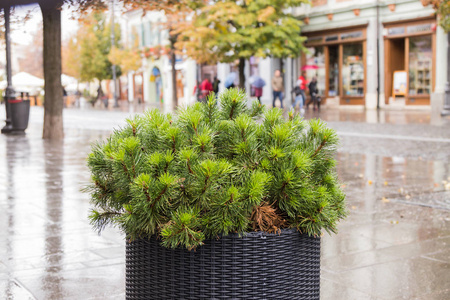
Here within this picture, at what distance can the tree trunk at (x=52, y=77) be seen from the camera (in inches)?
624

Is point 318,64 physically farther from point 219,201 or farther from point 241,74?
point 219,201

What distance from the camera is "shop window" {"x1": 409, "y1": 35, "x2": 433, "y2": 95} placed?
30938mm

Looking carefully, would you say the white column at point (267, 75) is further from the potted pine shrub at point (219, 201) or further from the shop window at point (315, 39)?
the potted pine shrub at point (219, 201)

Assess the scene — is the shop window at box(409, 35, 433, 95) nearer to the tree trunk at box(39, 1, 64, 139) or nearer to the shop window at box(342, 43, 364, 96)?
the shop window at box(342, 43, 364, 96)

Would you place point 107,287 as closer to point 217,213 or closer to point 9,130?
point 217,213

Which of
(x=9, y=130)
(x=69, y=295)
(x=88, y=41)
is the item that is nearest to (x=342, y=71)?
(x=9, y=130)

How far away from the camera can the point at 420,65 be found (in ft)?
103

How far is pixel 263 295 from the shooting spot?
8.66ft

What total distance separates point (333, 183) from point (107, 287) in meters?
2.00

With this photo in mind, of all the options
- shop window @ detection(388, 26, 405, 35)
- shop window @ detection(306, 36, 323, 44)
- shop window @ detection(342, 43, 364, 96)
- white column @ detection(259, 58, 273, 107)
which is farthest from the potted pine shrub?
white column @ detection(259, 58, 273, 107)

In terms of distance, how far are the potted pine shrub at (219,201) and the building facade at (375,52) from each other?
26121mm

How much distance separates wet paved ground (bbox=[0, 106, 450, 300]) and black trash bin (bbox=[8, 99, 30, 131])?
8.41 metres

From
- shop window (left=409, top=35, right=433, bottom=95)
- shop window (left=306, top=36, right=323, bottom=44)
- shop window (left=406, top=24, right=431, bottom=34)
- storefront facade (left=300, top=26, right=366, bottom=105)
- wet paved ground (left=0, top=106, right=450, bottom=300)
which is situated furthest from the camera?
shop window (left=306, top=36, right=323, bottom=44)

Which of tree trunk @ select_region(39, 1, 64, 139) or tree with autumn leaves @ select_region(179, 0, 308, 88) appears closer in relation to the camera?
tree trunk @ select_region(39, 1, 64, 139)
